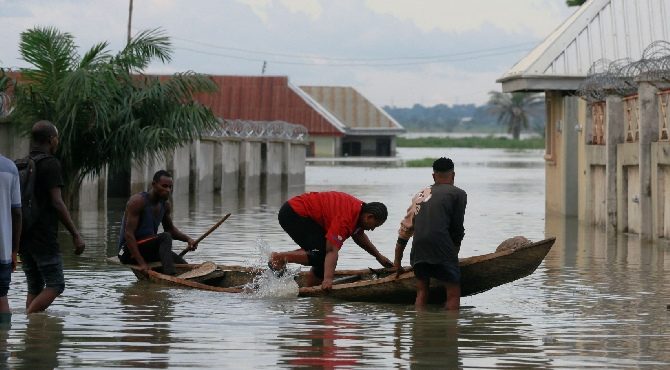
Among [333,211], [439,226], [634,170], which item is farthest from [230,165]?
[439,226]

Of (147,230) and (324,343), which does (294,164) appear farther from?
(324,343)

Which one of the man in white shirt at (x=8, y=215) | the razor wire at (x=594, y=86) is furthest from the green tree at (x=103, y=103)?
the man in white shirt at (x=8, y=215)

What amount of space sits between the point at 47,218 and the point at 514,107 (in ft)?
518

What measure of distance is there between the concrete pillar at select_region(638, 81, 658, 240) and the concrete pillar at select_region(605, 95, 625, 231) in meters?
2.34

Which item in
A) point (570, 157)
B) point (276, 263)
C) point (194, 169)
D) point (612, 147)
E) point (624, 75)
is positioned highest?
point (624, 75)

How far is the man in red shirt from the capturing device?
564 inches

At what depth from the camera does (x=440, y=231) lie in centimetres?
1360

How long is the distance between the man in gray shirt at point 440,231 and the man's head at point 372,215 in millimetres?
344

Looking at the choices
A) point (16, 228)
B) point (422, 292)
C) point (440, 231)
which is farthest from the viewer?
point (422, 292)

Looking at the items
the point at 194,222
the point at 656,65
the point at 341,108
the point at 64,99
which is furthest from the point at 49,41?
the point at 341,108

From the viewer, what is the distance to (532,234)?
26.6 m

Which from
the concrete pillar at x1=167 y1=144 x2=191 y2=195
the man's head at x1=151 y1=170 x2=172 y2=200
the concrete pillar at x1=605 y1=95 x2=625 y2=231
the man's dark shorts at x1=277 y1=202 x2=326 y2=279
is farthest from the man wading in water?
the concrete pillar at x1=167 y1=144 x2=191 y2=195

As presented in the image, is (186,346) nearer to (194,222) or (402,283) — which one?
(402,283)

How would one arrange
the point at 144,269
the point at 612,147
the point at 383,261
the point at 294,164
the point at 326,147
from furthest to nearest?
the point at 326,147 → the point at 294,164 → the point at 612,147 → the point at 144,269 → the point at 383,261
